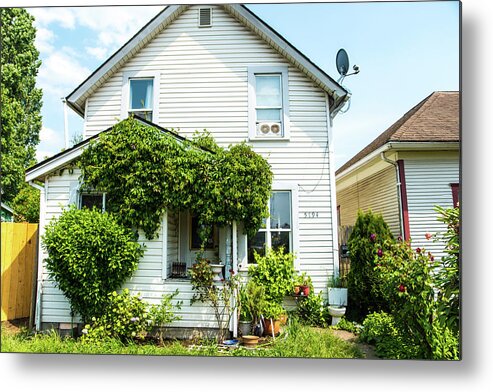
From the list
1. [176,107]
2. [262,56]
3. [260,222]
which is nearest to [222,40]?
[262,56]

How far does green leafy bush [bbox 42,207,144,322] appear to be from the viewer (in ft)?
12.8

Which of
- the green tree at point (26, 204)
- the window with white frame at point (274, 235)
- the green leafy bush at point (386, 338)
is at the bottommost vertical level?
the green leafy bush at point (386, 338)

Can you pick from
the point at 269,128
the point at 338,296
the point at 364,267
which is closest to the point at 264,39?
the point at 269,128

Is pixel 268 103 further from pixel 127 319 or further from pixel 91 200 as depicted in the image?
pixel 127 319

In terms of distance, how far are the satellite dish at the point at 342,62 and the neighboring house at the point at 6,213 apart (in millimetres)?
4068

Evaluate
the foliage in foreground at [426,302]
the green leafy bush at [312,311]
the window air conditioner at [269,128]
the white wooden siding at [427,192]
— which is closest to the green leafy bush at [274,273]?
the green leafy bush at [312,311]

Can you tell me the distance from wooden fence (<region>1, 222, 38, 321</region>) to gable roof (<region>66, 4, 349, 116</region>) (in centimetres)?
202

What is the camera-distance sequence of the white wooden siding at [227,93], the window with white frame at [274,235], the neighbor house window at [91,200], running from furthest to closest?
the white wooden siding at [227,93]
the window with white frame at [274,235]
the neighbor house window at [91,200]

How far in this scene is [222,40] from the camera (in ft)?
16.7

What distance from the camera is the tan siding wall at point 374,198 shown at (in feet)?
14.6

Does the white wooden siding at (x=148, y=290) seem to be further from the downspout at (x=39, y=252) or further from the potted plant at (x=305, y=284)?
the potted plant at (x=305, y=284)

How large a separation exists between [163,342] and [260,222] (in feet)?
6.12

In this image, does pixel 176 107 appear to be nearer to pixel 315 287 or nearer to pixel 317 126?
pixel 317 126

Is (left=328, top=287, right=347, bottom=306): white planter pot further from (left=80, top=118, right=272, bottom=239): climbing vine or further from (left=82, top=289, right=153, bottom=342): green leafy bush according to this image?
(left=82, top=289, right=153, bottom=342): green leafy bush
